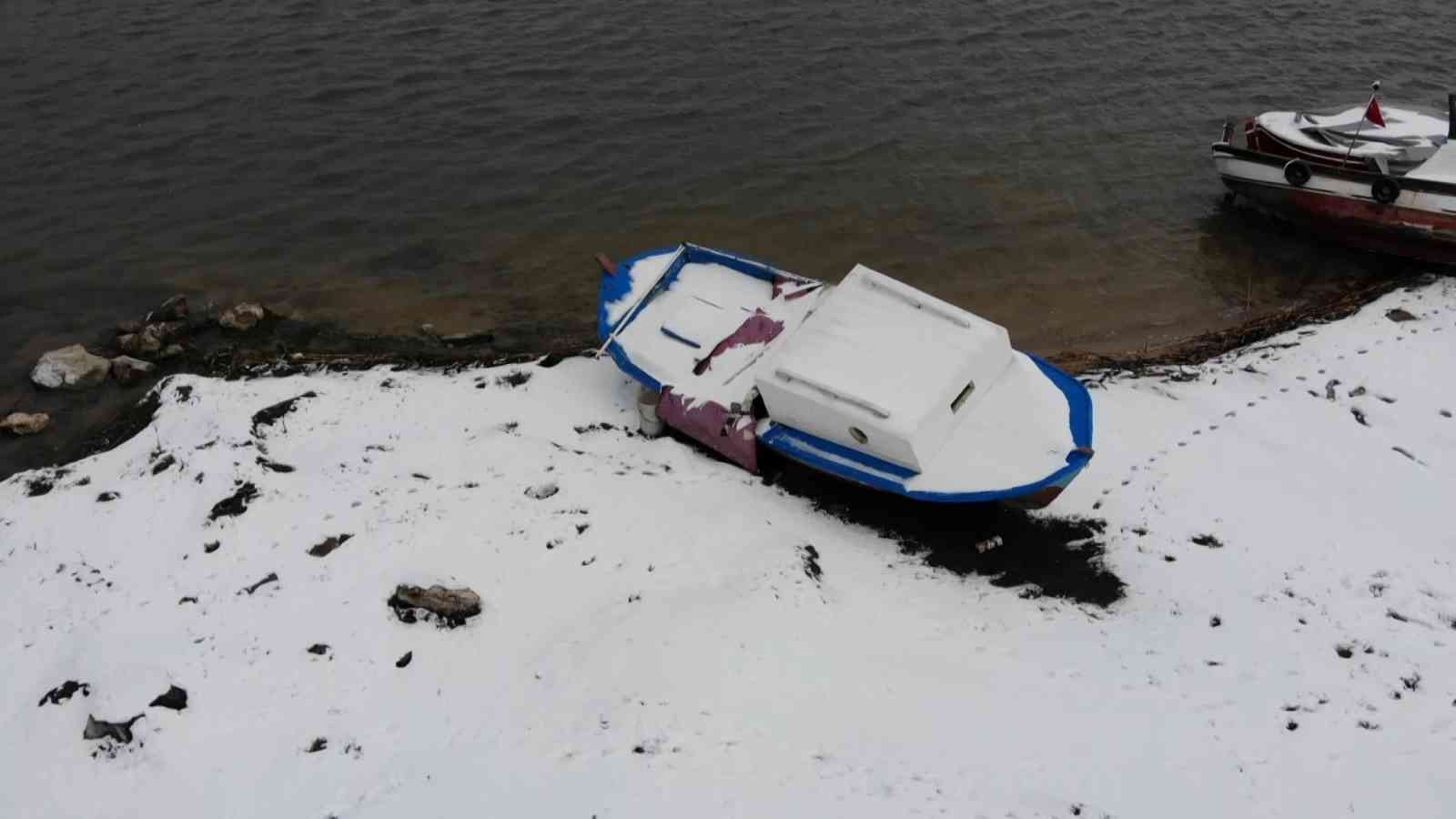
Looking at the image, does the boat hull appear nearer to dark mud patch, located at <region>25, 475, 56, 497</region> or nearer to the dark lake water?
the dark lake water

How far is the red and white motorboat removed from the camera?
18.5 metres

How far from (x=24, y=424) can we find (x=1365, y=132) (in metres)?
26.1

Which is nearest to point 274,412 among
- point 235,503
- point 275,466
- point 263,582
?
point 275,466

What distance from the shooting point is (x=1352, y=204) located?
63.5 feet

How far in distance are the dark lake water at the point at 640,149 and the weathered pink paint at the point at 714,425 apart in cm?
466

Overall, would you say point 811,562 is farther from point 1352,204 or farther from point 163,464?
point 1352,204

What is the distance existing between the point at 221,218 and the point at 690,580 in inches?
621

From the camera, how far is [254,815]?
30.3ft

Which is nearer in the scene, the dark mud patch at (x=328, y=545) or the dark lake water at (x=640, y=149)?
the dark mud patch at (x=328, y=545)

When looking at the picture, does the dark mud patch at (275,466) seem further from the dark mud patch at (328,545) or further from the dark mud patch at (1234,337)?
the dark mud patch at (1234,337)

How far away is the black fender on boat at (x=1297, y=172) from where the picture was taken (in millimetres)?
19875

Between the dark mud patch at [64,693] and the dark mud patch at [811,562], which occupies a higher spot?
the dark mud patch at [64,693]

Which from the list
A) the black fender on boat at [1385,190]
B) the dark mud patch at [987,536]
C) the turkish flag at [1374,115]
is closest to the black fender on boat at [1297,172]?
the black fender on boat at [1385,190]

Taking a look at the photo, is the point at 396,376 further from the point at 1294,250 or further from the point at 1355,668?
the point at 1294,250
